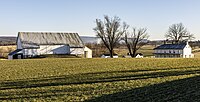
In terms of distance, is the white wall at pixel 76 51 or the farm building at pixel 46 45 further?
the white wall at pixel 76 51

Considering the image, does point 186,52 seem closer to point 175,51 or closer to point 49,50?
point 175,51

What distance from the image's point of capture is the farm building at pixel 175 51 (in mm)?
92750

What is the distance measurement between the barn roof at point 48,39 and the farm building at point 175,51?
34.2 m

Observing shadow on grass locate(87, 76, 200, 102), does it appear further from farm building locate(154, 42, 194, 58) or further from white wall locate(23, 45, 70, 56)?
farm building locate(154, 42, 194, 58)

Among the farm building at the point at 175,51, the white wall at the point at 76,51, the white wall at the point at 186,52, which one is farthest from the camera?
the white wall at the point at 186,52

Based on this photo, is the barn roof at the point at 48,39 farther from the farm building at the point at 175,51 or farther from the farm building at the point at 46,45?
the farm building at the point at 175,51

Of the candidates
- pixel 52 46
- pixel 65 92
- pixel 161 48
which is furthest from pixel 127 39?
pixel 65 92

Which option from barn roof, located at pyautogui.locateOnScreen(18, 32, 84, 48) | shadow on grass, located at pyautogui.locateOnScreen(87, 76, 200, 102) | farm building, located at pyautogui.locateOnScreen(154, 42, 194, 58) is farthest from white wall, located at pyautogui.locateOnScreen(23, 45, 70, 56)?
shadow on grass, located at pyautogui.locateOnScreen(87, 76, 200, 102)

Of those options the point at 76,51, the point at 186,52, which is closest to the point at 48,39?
the point at 76,51

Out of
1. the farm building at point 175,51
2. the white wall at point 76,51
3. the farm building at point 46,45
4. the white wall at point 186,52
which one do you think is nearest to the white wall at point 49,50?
the farm building at point 46,45

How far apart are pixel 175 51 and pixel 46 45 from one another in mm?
43138

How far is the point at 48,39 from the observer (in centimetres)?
7394

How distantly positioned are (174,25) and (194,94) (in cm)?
8886

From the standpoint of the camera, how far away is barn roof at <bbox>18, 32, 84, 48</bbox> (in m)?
71.9
